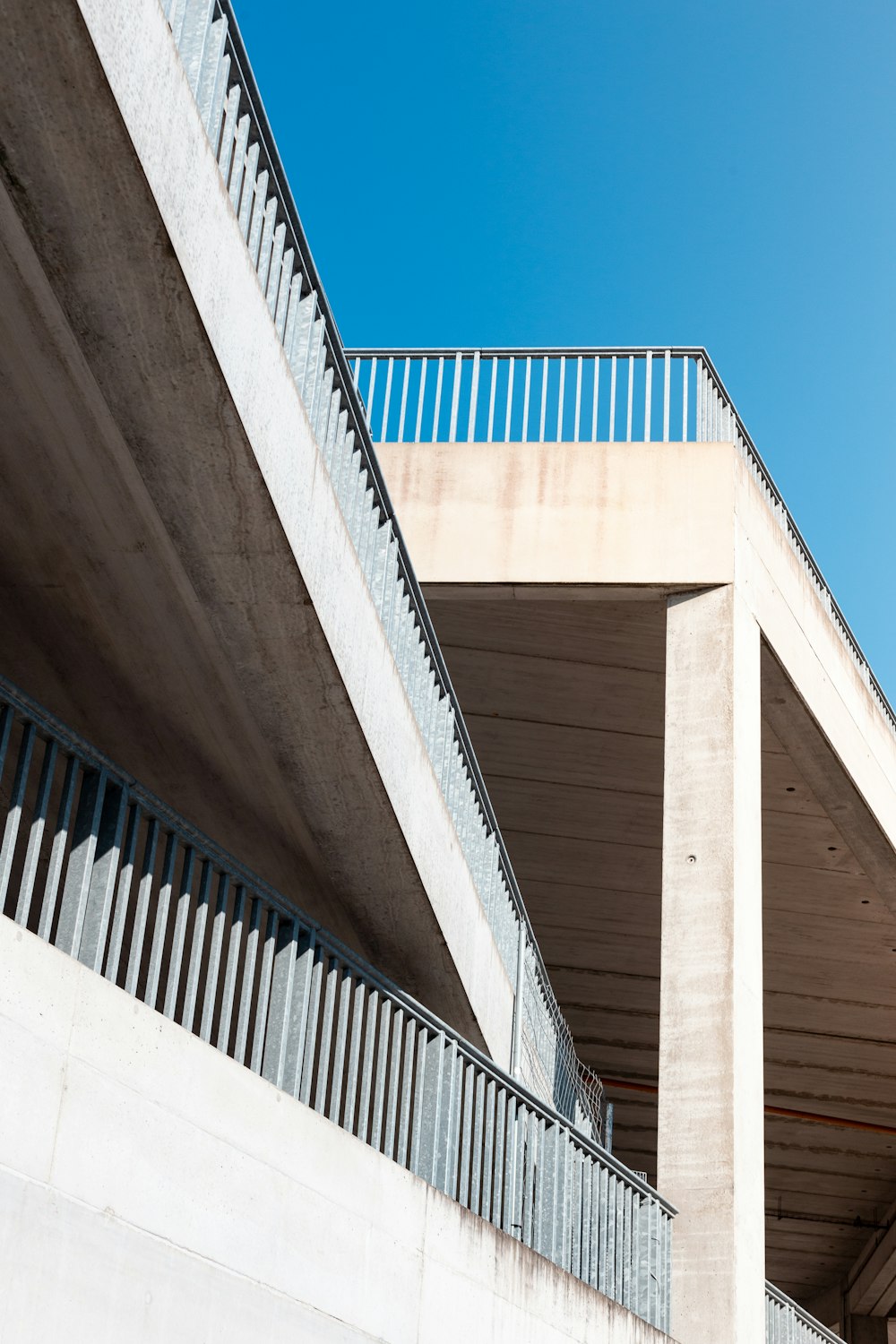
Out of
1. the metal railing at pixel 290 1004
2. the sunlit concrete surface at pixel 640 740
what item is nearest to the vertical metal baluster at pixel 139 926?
the metal railing at pixel 290 1004

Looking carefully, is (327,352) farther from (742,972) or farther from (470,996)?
(742,972)

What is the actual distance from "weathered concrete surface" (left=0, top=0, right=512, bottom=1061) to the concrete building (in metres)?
0.02

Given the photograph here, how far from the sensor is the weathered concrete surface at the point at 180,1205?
211 inches

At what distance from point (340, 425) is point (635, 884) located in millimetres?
12289

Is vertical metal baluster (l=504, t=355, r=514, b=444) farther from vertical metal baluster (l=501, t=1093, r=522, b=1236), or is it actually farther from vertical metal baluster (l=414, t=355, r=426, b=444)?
vertical metal baluster (l=501, t=1093, r=522, b=1236)

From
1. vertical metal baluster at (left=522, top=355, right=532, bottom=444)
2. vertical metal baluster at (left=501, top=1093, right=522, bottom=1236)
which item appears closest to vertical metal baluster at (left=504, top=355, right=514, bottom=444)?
vertical metal baluster at (left=522, top=355, right=532, bottom=444)

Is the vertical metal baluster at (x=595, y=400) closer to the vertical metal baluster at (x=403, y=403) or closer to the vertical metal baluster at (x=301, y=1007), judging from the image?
the vertical metal baluster at (x=403, y=403)

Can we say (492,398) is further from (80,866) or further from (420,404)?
(80,866)

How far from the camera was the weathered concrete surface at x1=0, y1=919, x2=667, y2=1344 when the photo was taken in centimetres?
537

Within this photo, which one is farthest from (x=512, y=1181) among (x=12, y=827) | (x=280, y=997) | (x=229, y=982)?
(x=12, y=827)

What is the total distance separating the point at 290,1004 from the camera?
7855 mm

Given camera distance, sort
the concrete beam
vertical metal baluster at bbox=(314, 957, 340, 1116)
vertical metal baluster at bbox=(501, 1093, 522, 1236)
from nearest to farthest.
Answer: vertical metal baluster at bbox=(314, 957, 340, 1116) < vertical metal baluster at bbox=(501, 1093, 522, 1236) < the concrete beam

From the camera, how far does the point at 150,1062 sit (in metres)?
6.07

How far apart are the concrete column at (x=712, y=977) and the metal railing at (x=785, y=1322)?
2.65 ft
